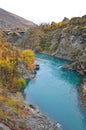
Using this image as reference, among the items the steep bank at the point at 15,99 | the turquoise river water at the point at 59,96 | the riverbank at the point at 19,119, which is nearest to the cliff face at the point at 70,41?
the turquoise river water at the point at 59,96

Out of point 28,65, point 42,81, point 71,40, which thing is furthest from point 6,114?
point 71,40

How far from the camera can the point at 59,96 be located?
8069 centimetres

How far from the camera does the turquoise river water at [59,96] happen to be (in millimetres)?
63025

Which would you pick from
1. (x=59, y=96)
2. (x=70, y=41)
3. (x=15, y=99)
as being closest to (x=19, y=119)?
(x=15, y=99)

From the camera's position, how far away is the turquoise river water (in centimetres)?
6303

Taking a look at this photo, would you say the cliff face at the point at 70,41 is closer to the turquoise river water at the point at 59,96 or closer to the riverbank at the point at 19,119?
the turquoise river water at the point at 59,96

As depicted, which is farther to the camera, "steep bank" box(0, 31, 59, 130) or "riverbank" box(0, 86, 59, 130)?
"steep bank" box(0, 31, 59, 130)

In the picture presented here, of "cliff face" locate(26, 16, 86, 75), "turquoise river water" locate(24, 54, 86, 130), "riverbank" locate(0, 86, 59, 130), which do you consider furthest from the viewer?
"cliff face" locate(26, 16, 86, 75)

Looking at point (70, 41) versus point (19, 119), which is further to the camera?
point (70, 41)

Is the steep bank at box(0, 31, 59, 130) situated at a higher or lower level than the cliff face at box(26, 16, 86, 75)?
lower

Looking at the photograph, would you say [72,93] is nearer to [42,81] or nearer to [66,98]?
[66,98]

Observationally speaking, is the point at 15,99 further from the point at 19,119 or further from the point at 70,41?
the point at 70,41

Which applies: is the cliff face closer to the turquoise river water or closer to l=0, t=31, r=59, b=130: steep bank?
the turquoise river water

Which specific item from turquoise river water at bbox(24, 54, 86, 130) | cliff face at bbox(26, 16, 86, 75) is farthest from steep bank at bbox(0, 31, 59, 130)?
cliff face at bbox(26, 16, 86, 75)
